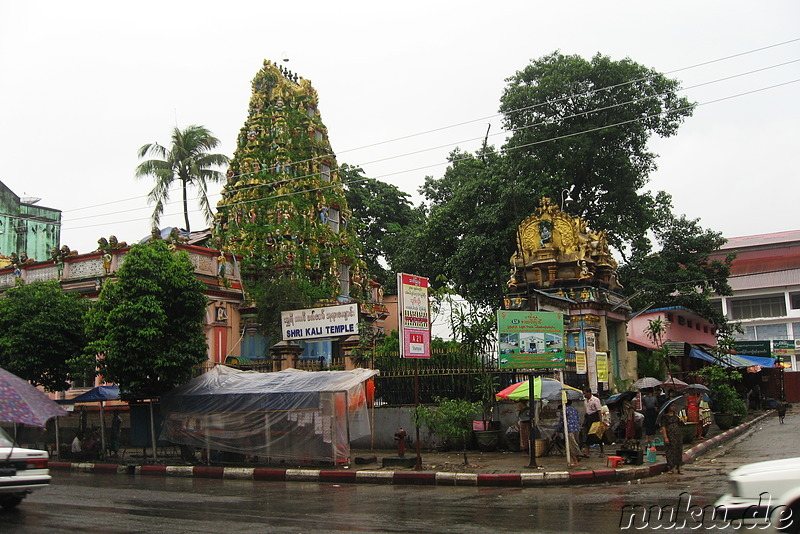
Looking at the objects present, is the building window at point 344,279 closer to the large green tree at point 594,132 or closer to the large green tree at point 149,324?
the large green tree at point 594,132

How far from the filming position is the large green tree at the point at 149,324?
2081 centimetres

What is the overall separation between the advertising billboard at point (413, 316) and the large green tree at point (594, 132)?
60.9ft

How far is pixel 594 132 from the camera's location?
34.8 meters

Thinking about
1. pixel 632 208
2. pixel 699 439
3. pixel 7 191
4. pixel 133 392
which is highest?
pixel 7 191

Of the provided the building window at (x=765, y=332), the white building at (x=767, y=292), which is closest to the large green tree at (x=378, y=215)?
the white building at (x=767, y=292)

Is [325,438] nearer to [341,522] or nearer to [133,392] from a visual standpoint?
[133,392]

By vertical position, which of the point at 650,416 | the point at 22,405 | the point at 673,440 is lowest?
the point at 650,416

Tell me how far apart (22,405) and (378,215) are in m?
41.3

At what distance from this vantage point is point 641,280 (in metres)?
35.1

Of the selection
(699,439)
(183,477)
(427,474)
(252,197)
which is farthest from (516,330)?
(252,197)

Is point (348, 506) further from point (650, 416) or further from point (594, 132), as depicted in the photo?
point (594, 132)

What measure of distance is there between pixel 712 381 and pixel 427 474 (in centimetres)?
1519

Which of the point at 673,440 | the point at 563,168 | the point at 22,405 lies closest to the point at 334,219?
the point at 563,168

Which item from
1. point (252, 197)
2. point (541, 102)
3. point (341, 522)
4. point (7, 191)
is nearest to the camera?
point (341, 522)
